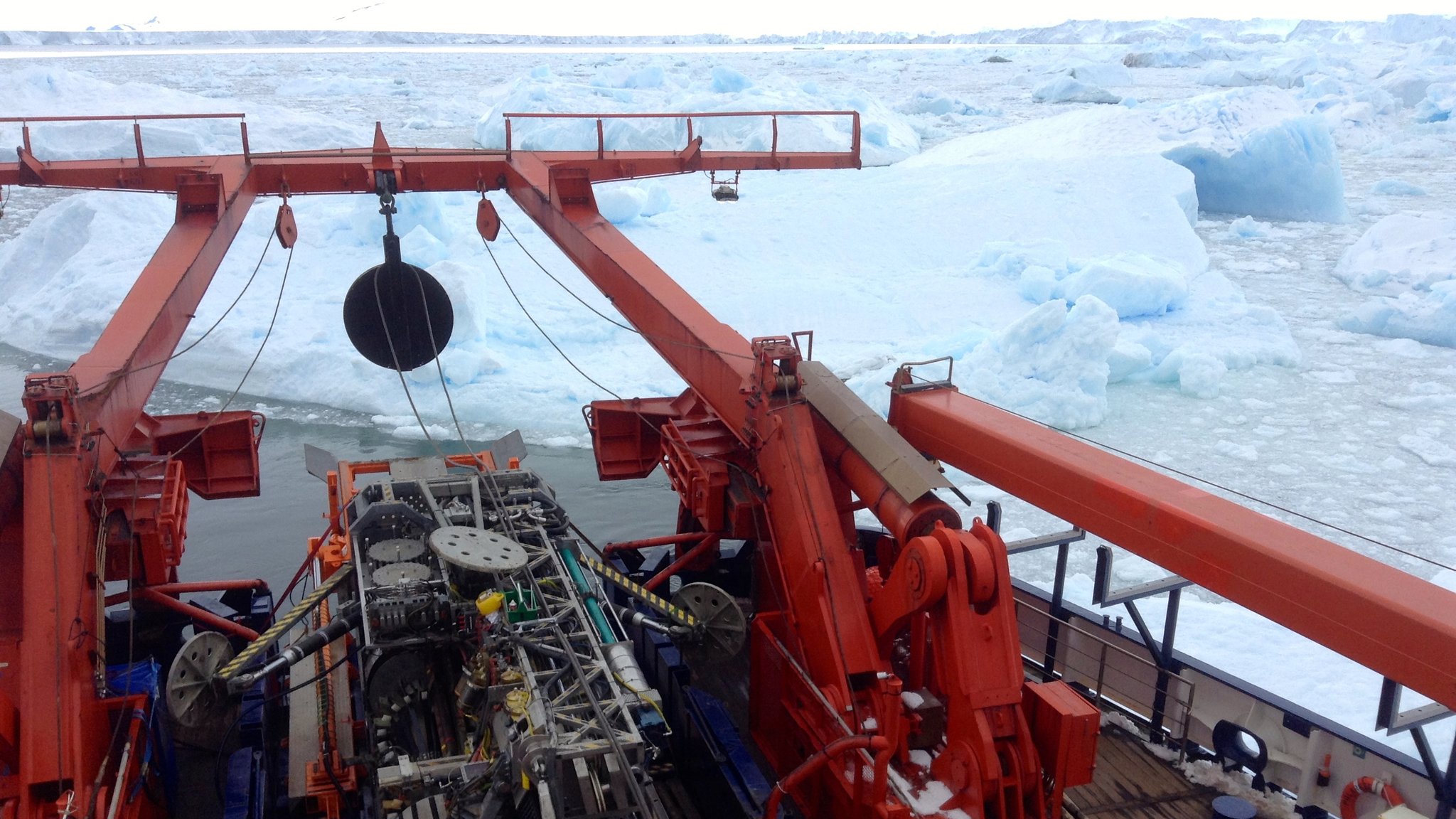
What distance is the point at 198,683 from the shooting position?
5117 mm

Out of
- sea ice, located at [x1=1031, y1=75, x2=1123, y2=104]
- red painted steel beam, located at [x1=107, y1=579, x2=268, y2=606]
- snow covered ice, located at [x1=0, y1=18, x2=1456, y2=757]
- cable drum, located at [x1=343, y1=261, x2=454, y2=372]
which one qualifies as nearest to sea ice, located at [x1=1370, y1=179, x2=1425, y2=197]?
snow covered ice, located at [x1=0, y1=18, x2=1456, y2=757]

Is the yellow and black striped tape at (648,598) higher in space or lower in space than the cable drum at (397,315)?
lower

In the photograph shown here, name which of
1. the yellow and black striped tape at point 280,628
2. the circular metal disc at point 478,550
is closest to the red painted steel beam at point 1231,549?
the circular metal disc at point 478,550

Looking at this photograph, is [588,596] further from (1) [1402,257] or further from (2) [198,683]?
(1) [1402,257]

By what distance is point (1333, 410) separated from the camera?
1520cm

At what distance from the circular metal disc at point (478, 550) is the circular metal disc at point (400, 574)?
200 millimetres

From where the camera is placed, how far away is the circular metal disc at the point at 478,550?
5246 mm

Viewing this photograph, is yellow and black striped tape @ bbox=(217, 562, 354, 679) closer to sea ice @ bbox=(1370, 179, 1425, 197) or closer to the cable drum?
the cable drum

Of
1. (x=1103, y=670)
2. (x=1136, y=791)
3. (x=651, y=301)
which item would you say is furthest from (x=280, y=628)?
(x=1103, y=670)

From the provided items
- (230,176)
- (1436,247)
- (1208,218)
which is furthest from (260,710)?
(1208,218)

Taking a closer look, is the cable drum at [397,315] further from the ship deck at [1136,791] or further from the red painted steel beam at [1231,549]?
the ship deck at [1136,791]

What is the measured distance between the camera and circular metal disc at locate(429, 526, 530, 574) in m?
5.25

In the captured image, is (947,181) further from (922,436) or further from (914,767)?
(914,767)

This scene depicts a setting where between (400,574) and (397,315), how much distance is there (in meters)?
3.39
